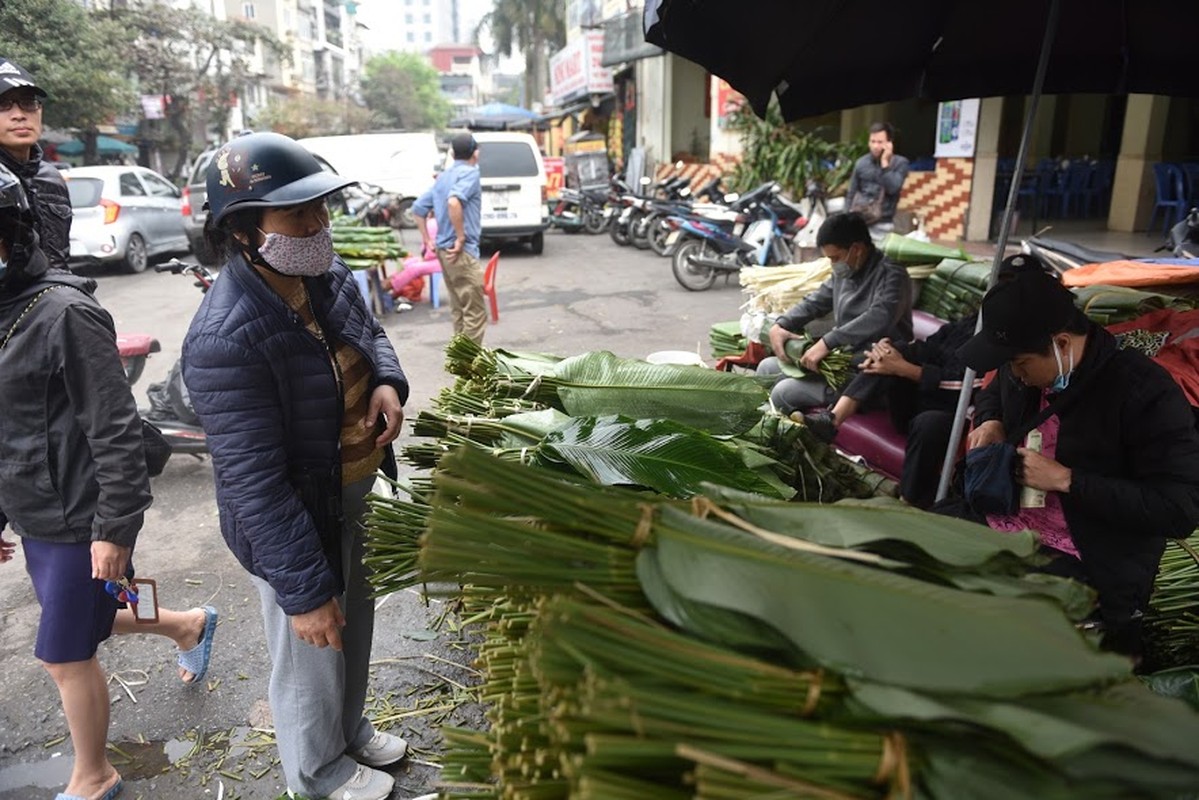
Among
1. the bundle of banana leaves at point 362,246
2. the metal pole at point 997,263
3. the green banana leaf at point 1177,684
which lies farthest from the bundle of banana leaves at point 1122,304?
the bundle of banana leaves at point 362,246

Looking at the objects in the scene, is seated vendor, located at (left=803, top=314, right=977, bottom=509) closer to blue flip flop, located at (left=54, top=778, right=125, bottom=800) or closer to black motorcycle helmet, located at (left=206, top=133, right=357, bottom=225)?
black motorcycle helmet, located at (left=206, top=133, right=357, bottom=225)

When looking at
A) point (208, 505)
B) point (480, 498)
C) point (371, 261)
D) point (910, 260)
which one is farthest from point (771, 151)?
point (480, 498)

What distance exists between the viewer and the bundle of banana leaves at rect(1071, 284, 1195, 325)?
113 inches

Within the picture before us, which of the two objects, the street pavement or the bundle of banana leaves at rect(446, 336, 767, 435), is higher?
the bundle of banana leaves at rect(446, 336, 767, 435)

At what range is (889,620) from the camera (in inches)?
39.5

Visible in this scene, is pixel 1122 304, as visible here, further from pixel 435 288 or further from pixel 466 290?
pixel 435 288

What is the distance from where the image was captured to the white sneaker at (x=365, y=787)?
7.41 feet

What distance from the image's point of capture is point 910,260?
425 cm

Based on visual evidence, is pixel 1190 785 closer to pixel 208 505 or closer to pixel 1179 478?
pixel 1179 478

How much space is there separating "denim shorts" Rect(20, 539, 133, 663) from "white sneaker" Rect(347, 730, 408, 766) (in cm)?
82

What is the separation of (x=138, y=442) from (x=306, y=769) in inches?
38.3

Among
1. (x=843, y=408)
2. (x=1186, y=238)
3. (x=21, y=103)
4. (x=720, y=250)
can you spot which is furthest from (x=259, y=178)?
(x=720, y=250)

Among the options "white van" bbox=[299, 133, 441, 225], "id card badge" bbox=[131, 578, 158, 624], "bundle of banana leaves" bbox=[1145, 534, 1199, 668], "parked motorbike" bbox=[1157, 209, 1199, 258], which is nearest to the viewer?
"bundle of banana leaves" bbox=[1145, 534, 1199, 668]

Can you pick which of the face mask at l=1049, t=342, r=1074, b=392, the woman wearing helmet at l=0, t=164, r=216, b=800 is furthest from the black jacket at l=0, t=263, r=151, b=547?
the face mask at l=1049, t=342, r=1074, b=392
